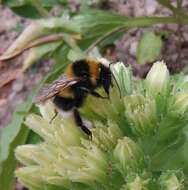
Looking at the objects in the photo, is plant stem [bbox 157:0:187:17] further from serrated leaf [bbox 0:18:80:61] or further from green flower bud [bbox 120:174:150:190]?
green flower bud [bbox 120:174:150:190]

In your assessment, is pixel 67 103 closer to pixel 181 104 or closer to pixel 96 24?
pixel 181 104

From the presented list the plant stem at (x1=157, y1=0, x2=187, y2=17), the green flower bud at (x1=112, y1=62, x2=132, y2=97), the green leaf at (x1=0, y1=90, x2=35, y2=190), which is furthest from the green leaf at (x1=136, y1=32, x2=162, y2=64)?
the green flower bud at (x1=112, y1=62, x2=132, y2=97)

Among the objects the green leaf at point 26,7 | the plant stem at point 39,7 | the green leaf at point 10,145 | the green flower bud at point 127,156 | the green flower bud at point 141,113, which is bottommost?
the green flower bud at point 127,156

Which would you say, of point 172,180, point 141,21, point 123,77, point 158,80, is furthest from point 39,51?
point 172,180

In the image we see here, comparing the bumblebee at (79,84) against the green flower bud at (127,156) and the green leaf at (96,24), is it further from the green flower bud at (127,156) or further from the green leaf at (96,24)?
the green leaf at (96,24)

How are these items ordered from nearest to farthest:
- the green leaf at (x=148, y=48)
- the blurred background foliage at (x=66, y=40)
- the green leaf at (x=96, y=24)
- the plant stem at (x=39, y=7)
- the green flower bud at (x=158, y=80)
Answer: the green flower bud at (x=158, y=80) < the blurred background foliage at (x=66, y=40) < the plant stem at (x=39, y=7) < the green leaf at (x=96, y=24) < the green leaf at (x=148, y=48)

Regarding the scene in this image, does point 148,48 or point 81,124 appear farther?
point 148,48

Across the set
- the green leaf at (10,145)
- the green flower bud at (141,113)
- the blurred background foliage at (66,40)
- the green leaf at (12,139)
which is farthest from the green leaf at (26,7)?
the green flower bud at (141,113)
